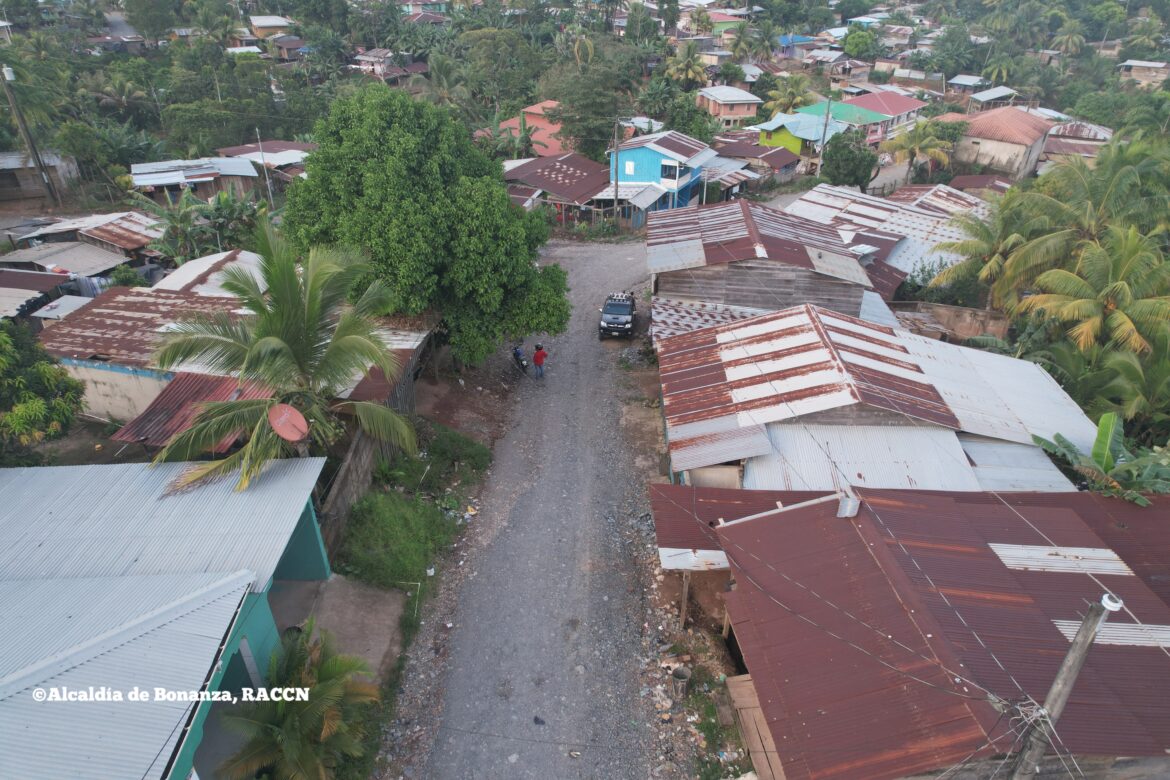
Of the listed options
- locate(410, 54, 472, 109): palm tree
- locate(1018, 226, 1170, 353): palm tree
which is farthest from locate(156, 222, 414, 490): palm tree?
locate(410, 54, 472, 109): palm tree

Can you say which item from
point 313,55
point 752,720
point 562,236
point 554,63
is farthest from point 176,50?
point 752,720

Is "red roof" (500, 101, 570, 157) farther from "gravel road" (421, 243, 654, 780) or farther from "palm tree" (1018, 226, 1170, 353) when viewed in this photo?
"palm tree" (1018, 226, 1170, 353)

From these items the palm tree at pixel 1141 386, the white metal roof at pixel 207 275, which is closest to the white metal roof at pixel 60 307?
the white metal roof at pixel 207 275

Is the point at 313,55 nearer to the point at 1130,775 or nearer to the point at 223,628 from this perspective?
the point at 223,628

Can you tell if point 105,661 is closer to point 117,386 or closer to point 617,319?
point 117,386

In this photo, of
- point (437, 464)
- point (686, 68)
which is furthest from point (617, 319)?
point (686, 68)
